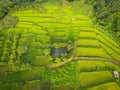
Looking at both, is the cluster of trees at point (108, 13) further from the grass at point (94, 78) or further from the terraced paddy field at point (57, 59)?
the grass at point (94, 78)

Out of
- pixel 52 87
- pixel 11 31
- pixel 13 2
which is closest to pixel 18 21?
pixel 11 31

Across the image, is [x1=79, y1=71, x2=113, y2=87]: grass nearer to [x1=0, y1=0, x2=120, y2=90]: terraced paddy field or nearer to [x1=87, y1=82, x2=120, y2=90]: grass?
[x1=0, y1=0, x2=120, y2=90]: terraced paddy field

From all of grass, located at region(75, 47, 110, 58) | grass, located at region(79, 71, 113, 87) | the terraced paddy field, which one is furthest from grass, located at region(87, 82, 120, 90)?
grass, located at region(75, 47, 110, 58)

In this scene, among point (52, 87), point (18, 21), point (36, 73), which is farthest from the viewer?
point (18, 21)

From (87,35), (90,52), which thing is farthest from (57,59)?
(87,35)

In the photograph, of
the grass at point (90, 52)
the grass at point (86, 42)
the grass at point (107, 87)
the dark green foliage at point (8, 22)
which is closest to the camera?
the grass at point (107, 87)

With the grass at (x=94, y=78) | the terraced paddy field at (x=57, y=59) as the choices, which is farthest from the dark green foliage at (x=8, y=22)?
the grass at (x=94, y=78)

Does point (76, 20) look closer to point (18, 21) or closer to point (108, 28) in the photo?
point (108, 28)
